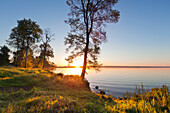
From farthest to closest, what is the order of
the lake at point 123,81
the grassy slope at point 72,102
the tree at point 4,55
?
the tree at point 4,55, the lake at point 123,81, the grassy slope at point 72,102

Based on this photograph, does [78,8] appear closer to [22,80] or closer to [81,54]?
[81,54]

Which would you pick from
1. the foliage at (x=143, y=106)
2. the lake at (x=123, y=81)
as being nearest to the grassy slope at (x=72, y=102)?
the foliage at (x=143, y=106)

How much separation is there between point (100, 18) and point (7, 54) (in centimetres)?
4071

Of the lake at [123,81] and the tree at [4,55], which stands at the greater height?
the tree at [4,55]

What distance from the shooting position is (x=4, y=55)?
37781mm

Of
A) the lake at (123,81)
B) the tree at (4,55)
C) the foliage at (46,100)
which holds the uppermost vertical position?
the tree at (4,55)

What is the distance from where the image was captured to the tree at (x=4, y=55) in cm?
3719

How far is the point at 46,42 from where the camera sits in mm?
33844

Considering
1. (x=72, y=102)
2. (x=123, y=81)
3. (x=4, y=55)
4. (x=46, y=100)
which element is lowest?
(x=123, y=81)

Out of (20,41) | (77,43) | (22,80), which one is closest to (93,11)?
(77,43)

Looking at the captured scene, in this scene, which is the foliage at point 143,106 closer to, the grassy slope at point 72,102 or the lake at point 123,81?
the grassy slope at point 72,102

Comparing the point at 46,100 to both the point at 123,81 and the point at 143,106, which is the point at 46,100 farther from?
the point at 123,81

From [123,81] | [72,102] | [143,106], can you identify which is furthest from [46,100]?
[123,81]

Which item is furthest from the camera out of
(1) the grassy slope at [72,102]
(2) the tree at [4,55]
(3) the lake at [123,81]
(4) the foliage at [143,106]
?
(2) the tree at [4,55]
